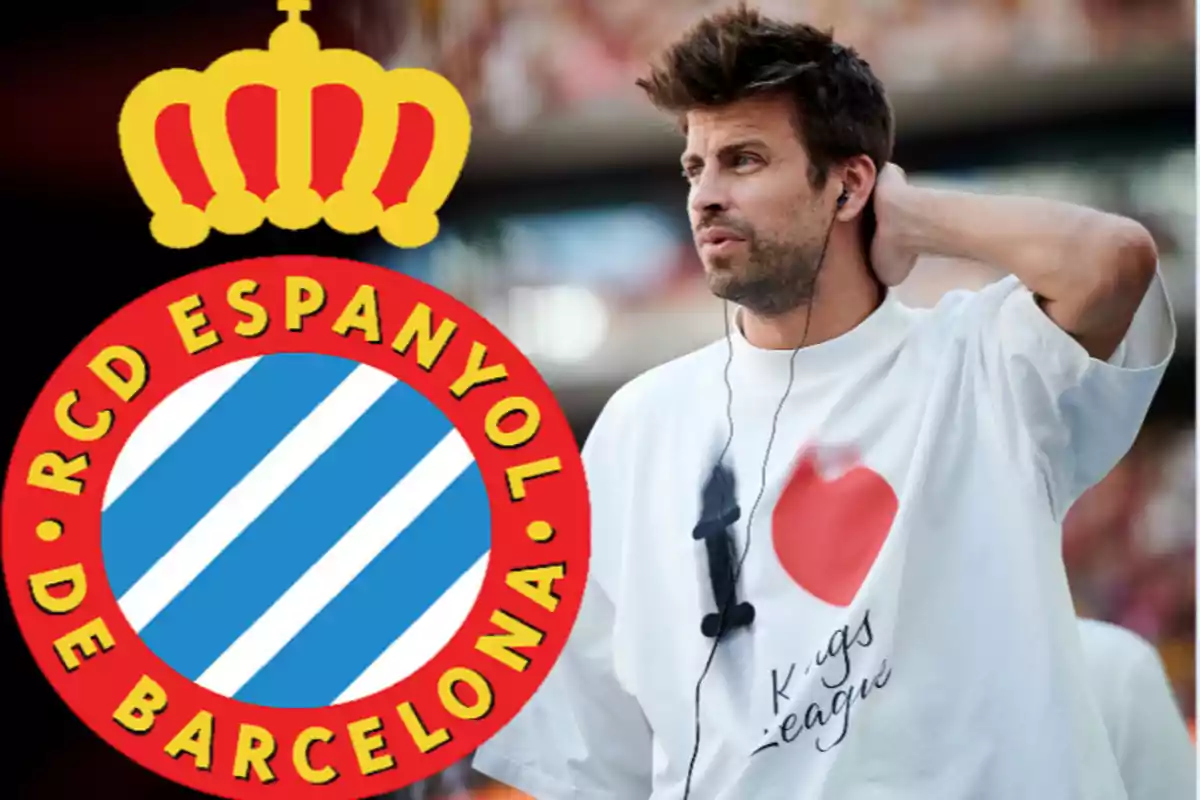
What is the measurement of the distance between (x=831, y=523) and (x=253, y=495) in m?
0.65

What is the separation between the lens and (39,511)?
1570mm

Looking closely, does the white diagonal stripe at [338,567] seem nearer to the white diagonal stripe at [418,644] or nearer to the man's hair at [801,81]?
the white diagonal stripe at [418,644]

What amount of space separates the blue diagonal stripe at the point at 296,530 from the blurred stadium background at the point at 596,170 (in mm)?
151

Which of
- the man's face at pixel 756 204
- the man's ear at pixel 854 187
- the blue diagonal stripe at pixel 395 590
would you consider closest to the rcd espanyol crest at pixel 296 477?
the blue diagonal stripe at pixel 395 590

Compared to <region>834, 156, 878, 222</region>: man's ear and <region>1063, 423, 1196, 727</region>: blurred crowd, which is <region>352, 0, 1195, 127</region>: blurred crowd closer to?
<region>834, 156, 878, 222</region>: man's ear

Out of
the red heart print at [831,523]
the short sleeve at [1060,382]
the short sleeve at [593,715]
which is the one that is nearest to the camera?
the short sleeve at [1060,382]

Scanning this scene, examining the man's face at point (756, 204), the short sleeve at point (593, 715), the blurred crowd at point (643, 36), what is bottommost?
the short sleeve at point (593, 715)

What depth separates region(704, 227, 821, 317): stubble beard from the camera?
140 centimetres

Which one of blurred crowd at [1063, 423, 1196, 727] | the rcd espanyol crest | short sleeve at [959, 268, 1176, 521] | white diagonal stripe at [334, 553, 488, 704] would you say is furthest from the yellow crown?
blurred crowd at [1063, 423, 1196, 727]

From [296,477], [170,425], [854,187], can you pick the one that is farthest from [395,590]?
[854,187]

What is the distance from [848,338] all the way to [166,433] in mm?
770

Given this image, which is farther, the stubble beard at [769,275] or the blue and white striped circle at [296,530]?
the blue and white striped circle at [296,530]

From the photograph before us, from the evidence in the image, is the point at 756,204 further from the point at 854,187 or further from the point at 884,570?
the point at 884,570

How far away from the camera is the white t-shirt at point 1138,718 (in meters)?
1.39
